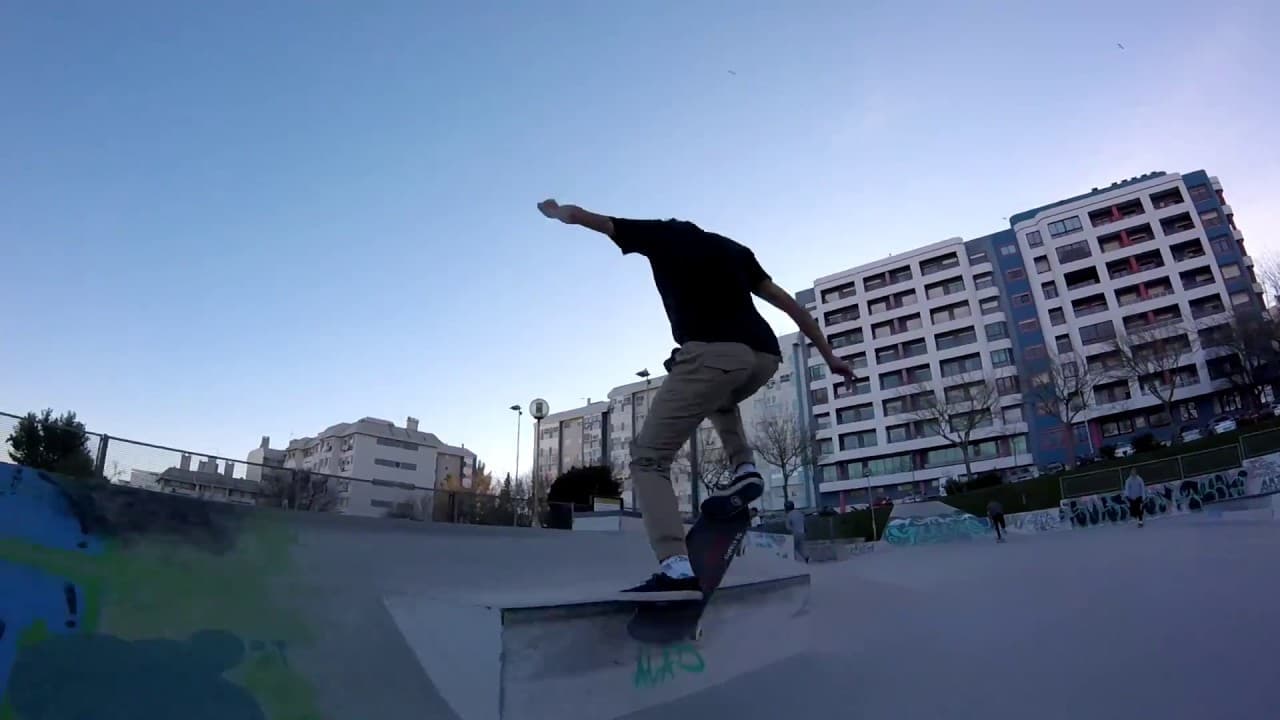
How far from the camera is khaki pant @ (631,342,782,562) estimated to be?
9.82 feet

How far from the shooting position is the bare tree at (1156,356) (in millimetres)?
44344

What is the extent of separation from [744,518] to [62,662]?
2861 mm

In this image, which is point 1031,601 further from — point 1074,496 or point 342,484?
point 1074,496

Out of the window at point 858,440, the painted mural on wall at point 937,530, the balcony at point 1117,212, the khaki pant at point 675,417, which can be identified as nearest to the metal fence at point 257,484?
the khaki pant at point 675,417

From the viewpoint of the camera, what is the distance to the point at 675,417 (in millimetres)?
3090

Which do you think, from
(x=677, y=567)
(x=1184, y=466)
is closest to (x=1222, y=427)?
(x=1184, y=466)

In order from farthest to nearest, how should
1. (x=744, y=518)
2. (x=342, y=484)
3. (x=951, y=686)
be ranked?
(x=342, y=484) → (x=744, y=518) → (x=951, y=686)

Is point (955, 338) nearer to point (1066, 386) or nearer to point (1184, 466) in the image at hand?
point (1066, 386)

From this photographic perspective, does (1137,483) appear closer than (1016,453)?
Yes

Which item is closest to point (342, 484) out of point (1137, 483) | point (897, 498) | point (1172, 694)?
point (1172, 694)

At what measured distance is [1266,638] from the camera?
7.87ft

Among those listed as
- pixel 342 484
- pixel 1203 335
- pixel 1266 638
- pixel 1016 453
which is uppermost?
pixel 1203 335

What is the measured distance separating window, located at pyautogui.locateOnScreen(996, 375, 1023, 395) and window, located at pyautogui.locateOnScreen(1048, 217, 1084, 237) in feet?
Answer: 45.1

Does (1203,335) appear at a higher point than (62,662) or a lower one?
higher
